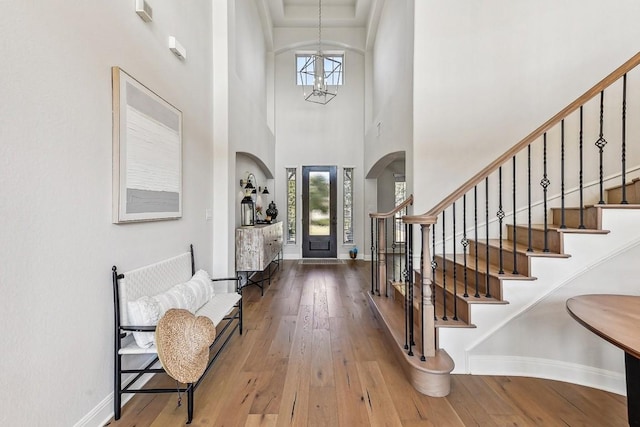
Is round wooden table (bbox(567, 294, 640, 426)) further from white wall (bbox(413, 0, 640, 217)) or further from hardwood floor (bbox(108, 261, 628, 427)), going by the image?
A: white wall (bbox(413, 0, 640, 217))

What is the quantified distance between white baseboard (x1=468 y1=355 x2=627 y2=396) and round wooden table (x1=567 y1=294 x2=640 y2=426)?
2.73ft

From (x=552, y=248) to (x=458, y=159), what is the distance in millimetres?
1612

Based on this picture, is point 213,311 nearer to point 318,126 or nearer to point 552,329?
point 552,329

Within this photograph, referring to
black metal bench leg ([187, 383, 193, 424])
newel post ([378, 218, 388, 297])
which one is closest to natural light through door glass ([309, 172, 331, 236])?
newel post ([378, 218, 388, 297])

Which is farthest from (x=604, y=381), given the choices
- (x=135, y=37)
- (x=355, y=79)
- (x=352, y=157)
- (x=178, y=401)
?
(x=355, y=79)

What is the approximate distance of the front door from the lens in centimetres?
722

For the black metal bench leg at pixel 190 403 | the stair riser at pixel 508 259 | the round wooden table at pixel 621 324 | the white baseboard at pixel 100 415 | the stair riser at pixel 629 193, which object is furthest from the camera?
the stair riser at pixel 629 193

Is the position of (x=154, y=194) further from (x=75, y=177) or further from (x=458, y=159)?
(x=458, y=159)

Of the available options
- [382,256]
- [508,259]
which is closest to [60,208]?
[382,256]

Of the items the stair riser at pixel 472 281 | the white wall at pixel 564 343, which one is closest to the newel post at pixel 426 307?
the white wall at pixel 564 343

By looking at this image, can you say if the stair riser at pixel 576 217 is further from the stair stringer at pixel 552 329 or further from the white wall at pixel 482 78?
the white wall at pixel 482 78

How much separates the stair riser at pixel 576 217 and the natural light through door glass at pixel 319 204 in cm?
491

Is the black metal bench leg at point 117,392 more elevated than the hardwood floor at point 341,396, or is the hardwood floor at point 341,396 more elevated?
the black metal bench leg at point 117,392

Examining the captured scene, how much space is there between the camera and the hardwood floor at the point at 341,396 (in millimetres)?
1704
